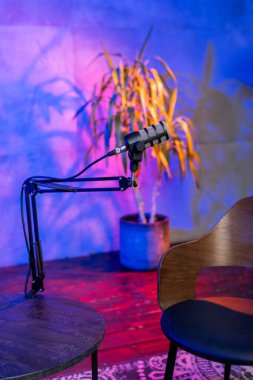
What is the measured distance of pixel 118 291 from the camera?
314cm

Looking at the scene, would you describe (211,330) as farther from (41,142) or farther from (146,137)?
(41,142)

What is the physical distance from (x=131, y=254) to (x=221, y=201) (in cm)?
120

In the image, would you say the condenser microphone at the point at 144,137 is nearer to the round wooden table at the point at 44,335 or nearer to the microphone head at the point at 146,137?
the microphone head at the point at 146,137

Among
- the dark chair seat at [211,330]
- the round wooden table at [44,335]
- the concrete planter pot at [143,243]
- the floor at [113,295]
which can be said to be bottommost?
the floor at [113,295]

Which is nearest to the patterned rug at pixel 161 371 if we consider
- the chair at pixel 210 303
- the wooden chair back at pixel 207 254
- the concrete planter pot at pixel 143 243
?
the chair at pixel 210 303

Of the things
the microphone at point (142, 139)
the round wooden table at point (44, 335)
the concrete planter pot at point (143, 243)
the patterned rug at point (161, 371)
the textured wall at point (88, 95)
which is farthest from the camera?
the textured wall at point (88, 95)

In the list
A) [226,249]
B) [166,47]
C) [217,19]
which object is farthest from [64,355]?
[217,19]

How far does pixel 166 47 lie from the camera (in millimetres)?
3973

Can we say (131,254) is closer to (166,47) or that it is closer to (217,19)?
(166,47)

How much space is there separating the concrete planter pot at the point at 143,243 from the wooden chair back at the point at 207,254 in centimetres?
171

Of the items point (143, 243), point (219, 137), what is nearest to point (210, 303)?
point (143, 243)

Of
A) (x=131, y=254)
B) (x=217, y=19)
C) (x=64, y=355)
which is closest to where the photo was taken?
(x=64, y=355)

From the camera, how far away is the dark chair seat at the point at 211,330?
1269 millimetres

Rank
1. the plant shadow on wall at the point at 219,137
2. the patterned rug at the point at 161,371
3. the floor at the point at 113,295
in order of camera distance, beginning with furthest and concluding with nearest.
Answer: the plant shadow on wall at the point at 219,137 → the floor at the point at 113,295 → the patterned rug at the point at 161,371
